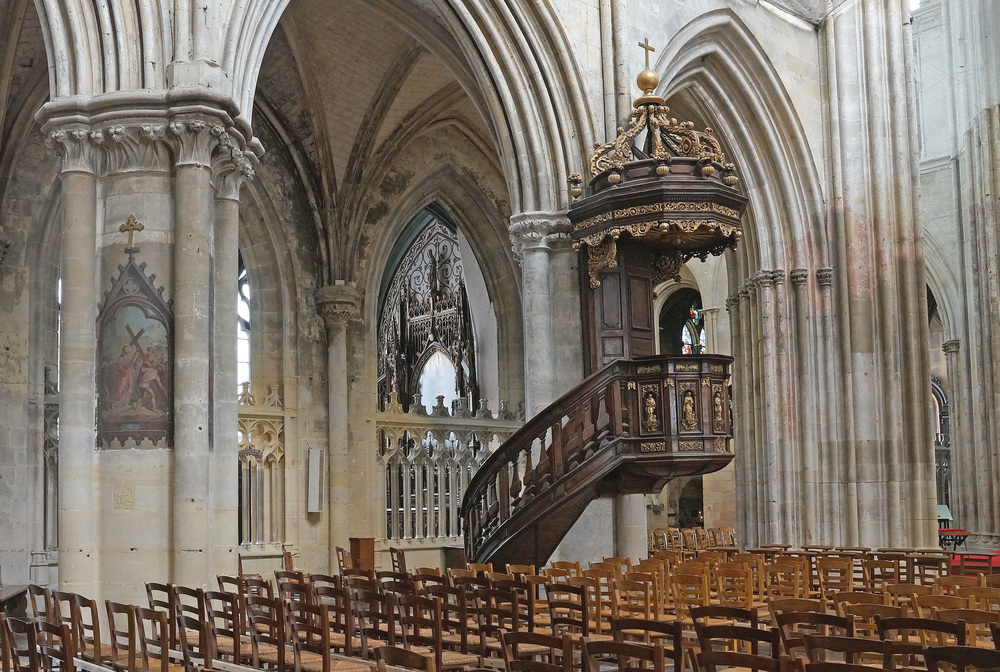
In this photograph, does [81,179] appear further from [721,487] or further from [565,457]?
[721,487]

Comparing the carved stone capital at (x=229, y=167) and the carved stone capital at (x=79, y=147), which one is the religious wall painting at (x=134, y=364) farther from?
the carved stone capital at (x=229, y=167)

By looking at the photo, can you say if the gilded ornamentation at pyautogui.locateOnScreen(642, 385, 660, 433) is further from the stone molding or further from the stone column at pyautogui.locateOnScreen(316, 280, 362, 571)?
the stone column at pyautogui.locateOnScreen(316, 280, 362, 571)

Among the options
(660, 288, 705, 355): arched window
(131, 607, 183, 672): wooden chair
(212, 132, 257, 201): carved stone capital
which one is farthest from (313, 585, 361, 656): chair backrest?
(660, 288, 705, 355): arched window

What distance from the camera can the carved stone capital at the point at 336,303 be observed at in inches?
746

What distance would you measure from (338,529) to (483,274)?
635 centimetres

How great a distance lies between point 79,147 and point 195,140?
1035 millimetres

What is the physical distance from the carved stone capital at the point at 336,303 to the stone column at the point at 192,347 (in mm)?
8741

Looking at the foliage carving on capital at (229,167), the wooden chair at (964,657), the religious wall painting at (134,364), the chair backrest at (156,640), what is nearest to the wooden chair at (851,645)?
the wooden chair at (964,657)

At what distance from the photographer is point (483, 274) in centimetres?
2255

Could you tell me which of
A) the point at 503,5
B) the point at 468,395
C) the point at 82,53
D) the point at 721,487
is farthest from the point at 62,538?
the point at 721,487

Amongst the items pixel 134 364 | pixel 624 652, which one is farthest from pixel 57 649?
pixel 134 364

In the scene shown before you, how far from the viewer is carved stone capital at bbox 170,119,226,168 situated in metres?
9.93

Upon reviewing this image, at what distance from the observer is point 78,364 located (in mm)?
9844

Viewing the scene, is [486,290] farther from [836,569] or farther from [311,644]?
[311,644]
